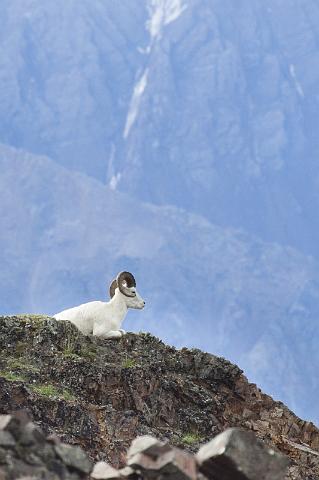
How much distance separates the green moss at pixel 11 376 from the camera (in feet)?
94.5

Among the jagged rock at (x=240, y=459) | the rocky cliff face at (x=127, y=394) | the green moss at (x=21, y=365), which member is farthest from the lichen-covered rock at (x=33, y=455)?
the green moss at (x=21, y=365)

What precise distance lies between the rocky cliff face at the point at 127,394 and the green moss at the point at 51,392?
3cm

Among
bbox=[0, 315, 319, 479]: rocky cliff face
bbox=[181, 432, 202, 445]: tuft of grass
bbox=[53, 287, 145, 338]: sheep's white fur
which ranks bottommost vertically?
→ bbox=[181, 432, 202, 445]: tuft of grass

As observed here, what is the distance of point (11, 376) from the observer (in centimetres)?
2928

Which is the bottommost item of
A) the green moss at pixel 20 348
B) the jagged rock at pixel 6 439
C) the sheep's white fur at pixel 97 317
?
the jagged rock at pixel 6 439

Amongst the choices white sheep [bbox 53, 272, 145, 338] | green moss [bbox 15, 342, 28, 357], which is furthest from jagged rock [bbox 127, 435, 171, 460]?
white sheep [bbox 53, 272, 145, 338]

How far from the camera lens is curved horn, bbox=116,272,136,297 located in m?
37.3

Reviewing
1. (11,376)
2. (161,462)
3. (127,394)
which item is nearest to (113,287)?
(127,394)

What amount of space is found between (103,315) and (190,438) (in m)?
6.18

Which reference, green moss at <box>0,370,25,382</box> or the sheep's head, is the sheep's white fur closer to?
the sheep's head

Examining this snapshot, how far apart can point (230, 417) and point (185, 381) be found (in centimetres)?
134

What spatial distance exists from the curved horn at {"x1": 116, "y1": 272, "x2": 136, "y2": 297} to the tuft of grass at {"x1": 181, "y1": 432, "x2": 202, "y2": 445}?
715 cm

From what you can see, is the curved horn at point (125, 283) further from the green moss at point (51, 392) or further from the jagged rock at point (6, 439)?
the jagged rock at point (6, 439)

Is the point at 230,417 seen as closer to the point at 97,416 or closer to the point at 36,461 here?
the point at 97,416
